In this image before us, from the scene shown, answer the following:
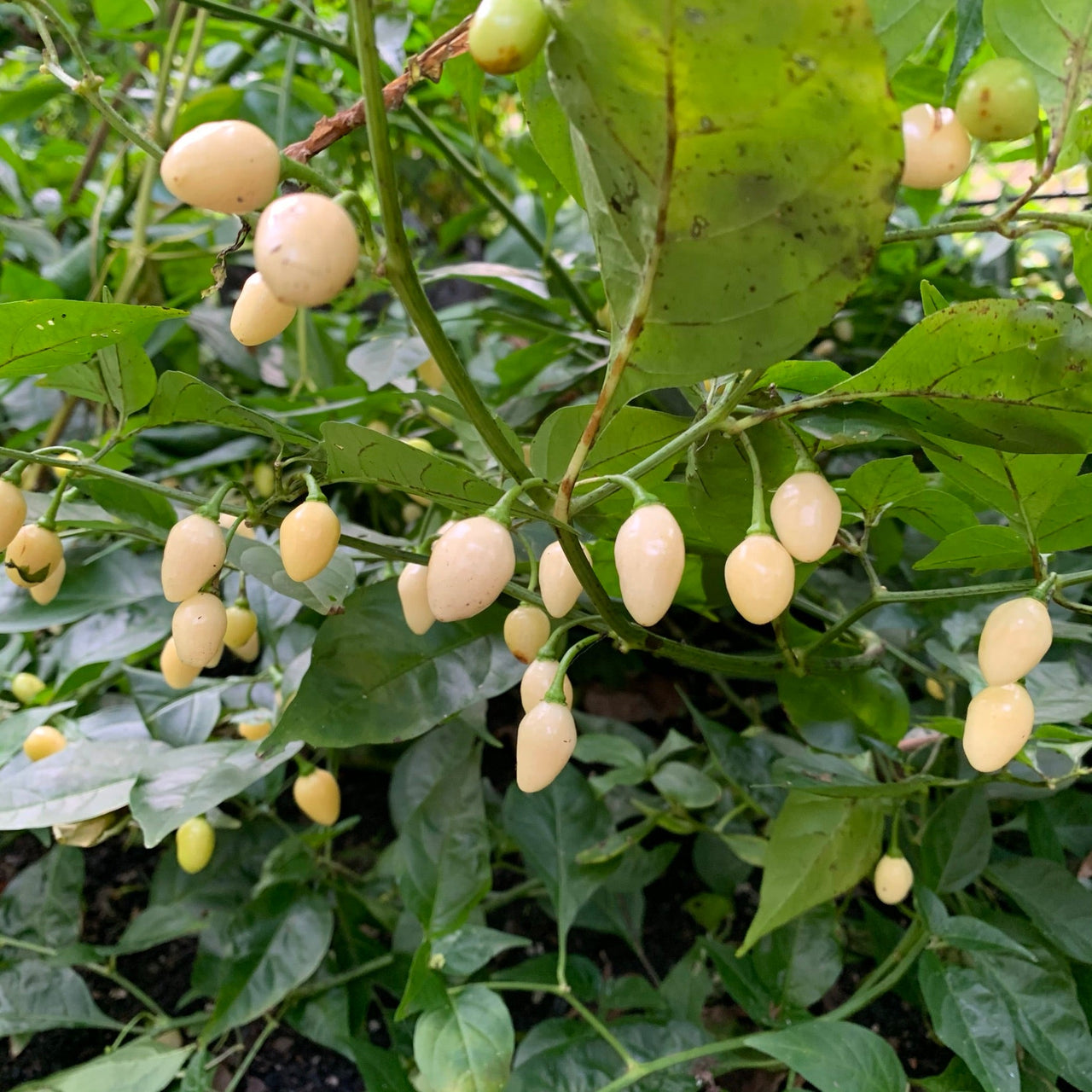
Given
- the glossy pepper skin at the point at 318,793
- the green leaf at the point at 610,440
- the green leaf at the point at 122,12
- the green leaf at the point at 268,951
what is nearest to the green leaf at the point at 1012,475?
the green leaf at the point at 610,440

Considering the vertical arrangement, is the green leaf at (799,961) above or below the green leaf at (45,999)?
above

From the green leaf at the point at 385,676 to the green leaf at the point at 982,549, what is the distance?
0.28m

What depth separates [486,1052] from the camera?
58 centimetres

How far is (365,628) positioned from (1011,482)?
39 centimetres

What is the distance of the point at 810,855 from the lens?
59cm

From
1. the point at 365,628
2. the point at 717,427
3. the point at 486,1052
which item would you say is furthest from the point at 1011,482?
the point at 486,1052

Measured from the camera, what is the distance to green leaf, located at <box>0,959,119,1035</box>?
2.48ft

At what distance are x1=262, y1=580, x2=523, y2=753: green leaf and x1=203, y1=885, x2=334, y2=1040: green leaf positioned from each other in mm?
295

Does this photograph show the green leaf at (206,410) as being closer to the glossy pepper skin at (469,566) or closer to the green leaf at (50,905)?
the glossy pepper skin at (469,566)

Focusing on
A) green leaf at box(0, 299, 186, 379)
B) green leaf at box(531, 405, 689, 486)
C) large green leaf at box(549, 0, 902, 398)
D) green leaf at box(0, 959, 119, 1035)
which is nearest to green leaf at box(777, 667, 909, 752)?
green leaf at box(531, 405, 689, 486)

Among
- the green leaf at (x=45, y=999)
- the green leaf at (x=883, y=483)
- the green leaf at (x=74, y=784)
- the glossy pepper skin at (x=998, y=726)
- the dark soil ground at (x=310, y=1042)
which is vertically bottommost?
the dark soil ground at (x=310, y=1042)

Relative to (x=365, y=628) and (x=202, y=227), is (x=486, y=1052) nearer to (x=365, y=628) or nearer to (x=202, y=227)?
(x=365, y=628)

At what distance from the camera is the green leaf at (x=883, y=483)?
1.54ft

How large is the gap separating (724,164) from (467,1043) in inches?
22.5
